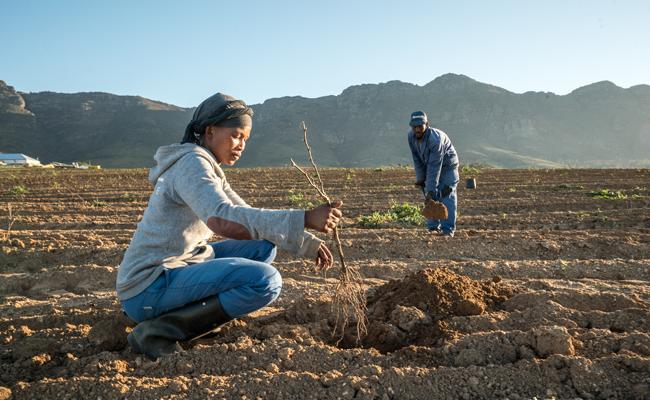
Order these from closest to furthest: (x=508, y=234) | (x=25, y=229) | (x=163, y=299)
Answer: (x=163, y=299) < (x=508, y=234) < (x=25, y=229)

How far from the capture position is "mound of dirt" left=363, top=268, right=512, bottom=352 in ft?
9.73

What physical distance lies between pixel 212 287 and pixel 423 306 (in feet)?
4.68

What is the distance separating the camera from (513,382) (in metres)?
2.29

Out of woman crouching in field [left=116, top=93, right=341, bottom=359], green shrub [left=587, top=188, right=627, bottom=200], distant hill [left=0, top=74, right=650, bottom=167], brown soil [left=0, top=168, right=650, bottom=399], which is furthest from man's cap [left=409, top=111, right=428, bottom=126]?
distant hill [left=0, top=74, right=650, bottom=167]

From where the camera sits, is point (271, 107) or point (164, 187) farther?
point (271, 107)

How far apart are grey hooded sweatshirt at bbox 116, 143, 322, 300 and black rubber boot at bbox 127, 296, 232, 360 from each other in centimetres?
20

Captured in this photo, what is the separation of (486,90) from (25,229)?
103716 millimetres

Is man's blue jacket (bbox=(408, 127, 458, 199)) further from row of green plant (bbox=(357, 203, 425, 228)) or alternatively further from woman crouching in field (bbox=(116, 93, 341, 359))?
woman crouching in field (bbox=(116, 93, 341, 359))

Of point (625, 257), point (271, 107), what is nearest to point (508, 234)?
point (625, 257)

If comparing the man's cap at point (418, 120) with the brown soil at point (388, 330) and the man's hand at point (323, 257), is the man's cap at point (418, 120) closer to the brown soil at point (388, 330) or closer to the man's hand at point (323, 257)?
the brown soil at point (388, 330)

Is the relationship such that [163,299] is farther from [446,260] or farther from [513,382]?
[446,260]

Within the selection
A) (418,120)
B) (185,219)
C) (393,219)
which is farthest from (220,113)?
(393,219)

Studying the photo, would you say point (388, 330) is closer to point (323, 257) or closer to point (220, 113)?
point (323, 257)

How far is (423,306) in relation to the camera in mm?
Answer: 3268
